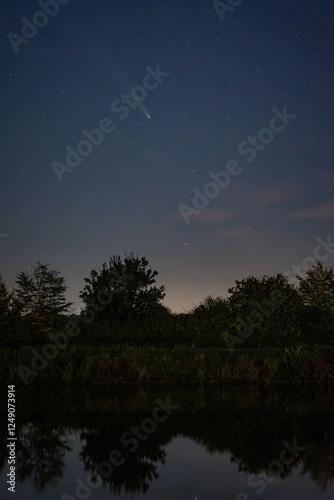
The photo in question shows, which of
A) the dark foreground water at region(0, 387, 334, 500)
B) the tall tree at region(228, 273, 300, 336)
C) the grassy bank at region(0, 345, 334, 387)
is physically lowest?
the dark foreground water at region(0, 387, 334, 500)

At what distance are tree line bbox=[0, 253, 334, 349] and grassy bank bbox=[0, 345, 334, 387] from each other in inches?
348

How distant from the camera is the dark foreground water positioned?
8.17m

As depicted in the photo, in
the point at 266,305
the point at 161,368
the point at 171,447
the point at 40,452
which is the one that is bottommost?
the point at 171,447

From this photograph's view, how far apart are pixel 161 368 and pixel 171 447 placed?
27.0ft

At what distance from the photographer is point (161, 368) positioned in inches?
738

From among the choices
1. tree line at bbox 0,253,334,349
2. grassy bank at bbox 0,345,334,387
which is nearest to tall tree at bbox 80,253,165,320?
tree line at bbox 0,253,334,349

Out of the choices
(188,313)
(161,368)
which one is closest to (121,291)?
(188,313)

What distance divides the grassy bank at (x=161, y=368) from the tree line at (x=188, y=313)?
29.0 feet

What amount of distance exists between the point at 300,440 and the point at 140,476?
156 inches

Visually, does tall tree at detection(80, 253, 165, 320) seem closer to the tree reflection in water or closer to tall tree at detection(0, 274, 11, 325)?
tall tree at detection(0, 274, 11, 325)

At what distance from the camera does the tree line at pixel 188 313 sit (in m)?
31.0

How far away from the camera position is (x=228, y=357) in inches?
782

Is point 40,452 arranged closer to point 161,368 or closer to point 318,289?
point 161,368

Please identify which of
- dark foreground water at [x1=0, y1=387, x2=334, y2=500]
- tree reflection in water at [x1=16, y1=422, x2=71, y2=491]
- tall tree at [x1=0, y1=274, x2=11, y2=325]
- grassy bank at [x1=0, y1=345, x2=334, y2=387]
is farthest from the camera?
tall tree at [x1=0, y1=274, x2=11, y2=325]
